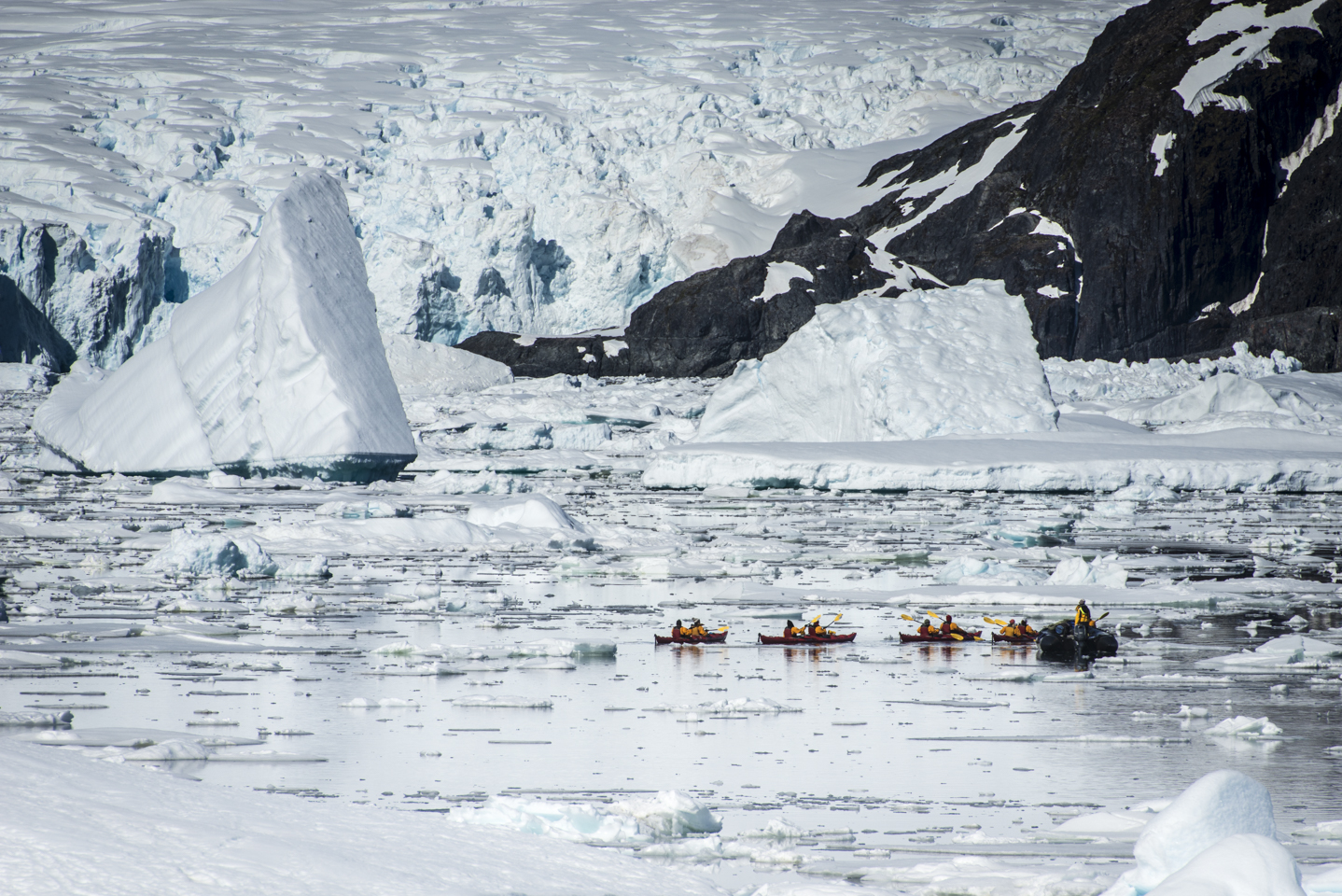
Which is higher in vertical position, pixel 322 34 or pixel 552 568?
pixel 322 34

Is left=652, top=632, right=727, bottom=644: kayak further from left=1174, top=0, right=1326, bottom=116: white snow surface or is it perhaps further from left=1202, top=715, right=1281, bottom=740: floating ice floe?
left=1174, top=0, right=1326, bottom=116: white snow surface

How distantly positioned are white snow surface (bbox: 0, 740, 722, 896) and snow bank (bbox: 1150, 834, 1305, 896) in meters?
1.46

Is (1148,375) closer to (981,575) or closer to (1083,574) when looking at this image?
(1083,574)

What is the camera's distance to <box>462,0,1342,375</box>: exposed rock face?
187 ft

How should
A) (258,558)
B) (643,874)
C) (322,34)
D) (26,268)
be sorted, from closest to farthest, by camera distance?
(643,874)
(258,558)
(26,268)
(322,34)

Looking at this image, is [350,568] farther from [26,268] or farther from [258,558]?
[26,268]

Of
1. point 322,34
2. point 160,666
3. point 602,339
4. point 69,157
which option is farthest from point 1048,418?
point 322,34

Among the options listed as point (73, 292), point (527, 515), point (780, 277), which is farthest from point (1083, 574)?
point (780, 277)

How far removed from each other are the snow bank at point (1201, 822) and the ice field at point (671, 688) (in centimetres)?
40

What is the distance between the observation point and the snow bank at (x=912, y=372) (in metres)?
24.6

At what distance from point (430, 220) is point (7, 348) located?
1777 centimetres

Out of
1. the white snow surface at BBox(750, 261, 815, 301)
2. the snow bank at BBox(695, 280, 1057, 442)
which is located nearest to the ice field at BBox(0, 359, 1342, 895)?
the snow bank at BBox(695, 280, 1057, 442)

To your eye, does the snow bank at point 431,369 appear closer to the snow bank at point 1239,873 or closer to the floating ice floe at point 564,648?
the floating ice floe at point 564,648

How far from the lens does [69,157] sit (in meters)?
55.9
